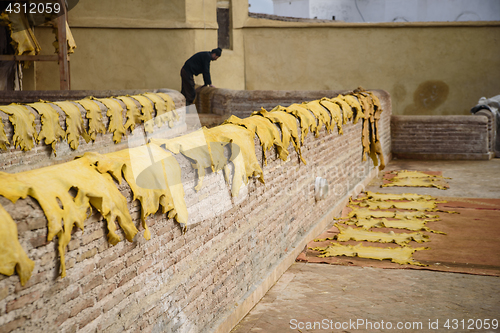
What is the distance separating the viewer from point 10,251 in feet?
6.82

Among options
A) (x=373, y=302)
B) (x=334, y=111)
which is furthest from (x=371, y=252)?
(x=334, y=111)

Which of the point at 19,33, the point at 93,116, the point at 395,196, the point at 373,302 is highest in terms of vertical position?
the point at 19,33

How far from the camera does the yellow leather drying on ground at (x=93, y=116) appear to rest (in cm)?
765

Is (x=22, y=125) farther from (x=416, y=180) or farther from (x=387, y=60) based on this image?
(x=387, y=60)

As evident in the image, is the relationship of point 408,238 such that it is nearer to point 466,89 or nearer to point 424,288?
point 424,288

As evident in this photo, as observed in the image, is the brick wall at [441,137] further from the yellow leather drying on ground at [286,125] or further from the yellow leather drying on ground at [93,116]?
the yellow leather drying on ground at [93,116]

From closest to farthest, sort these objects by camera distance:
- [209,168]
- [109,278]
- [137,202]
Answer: [109,278] → [137,202] → [209,168]

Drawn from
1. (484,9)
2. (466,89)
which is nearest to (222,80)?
(466,89)

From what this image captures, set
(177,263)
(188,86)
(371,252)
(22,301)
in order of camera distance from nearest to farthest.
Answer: (22,301) → (177,263) → (371,252) → (188,86)

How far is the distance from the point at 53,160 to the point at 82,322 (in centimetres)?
502

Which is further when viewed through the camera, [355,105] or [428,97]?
[428,97]

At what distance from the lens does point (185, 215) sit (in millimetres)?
3461

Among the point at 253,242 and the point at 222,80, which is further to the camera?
the point at 222,80

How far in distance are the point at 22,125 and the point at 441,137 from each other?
10.5 m
